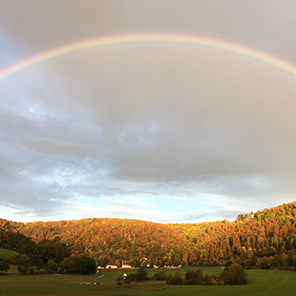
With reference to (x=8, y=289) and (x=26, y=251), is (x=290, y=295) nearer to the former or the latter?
(x=8, y=289)

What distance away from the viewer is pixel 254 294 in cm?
8925

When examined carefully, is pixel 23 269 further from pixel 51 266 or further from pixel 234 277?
pixel 234 277

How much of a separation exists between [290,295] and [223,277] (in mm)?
34333

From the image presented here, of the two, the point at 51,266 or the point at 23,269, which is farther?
the point at 51,266

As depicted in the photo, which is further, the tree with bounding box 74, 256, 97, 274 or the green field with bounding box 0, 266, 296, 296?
the tree with bounding box 74, 256, 97, 274

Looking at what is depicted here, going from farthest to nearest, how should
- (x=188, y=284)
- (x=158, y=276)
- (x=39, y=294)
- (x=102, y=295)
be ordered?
(x=158, y=276)
(x=188, y=284)
(x=102, y=295)
(x=39, y=294)

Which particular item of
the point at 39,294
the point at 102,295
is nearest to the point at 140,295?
the point at 102,295

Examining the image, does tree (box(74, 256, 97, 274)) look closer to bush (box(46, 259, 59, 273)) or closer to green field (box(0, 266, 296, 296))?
bush (box(46, 259, 59, 273))

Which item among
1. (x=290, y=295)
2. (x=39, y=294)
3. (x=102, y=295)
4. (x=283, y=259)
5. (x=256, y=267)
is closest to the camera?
(x=39, y=294)

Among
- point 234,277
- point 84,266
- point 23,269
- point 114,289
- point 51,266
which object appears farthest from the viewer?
point 84,266

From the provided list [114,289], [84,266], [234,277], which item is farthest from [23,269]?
[234,277]

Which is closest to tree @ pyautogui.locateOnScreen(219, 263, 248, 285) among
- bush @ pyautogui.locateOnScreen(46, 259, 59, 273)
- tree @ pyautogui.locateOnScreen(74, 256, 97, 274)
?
tree @ pyautogui.locateOnScreen(74, 256, 97, 274)

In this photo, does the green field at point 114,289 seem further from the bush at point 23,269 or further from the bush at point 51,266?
the bush at point 51,266

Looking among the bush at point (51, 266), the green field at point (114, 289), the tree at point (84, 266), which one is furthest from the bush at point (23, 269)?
the tree at point (84, 266)
